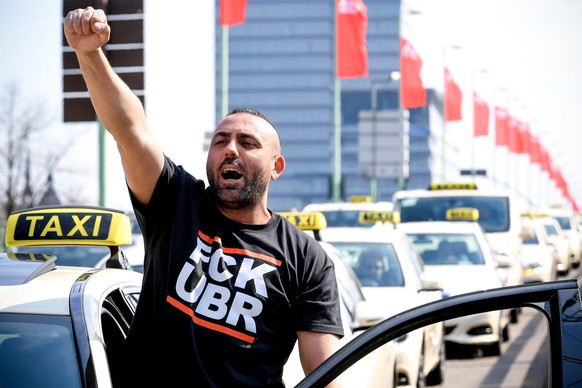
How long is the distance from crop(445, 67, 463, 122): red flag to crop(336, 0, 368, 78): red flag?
32.6 feet

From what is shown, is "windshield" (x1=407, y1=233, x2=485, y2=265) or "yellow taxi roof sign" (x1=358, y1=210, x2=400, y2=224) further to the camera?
"yellow taxi roof sign" (x1=358, y1=210, x2=400, y2=224)

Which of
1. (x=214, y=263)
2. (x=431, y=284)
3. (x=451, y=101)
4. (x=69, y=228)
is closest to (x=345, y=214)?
(x=431, y=284)

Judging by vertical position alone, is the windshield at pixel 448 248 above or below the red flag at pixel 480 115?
below

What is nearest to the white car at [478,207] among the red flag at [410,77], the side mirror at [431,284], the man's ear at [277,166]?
the side mirror at [431,284]

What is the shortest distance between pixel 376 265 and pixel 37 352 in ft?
23.8

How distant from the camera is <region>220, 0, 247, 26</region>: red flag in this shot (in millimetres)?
19438

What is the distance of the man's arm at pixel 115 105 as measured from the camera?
282 cm

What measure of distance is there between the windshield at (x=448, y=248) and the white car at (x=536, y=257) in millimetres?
4712

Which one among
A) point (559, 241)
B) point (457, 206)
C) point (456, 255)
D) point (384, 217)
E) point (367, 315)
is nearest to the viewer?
point (367, 315)

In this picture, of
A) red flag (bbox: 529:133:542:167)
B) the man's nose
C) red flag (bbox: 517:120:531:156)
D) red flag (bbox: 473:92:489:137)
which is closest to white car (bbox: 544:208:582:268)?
red flag (bbox: 473:92:489:137)

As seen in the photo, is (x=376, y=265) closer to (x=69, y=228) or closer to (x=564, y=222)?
(x=69, y=228)

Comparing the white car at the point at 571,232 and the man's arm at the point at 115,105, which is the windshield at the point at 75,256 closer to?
the man's arm at the point at 115,105

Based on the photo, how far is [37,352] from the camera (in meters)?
3.08

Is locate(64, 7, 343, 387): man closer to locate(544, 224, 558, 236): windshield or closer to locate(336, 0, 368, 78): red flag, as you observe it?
locate(336, 0, 368, 78): red flag
